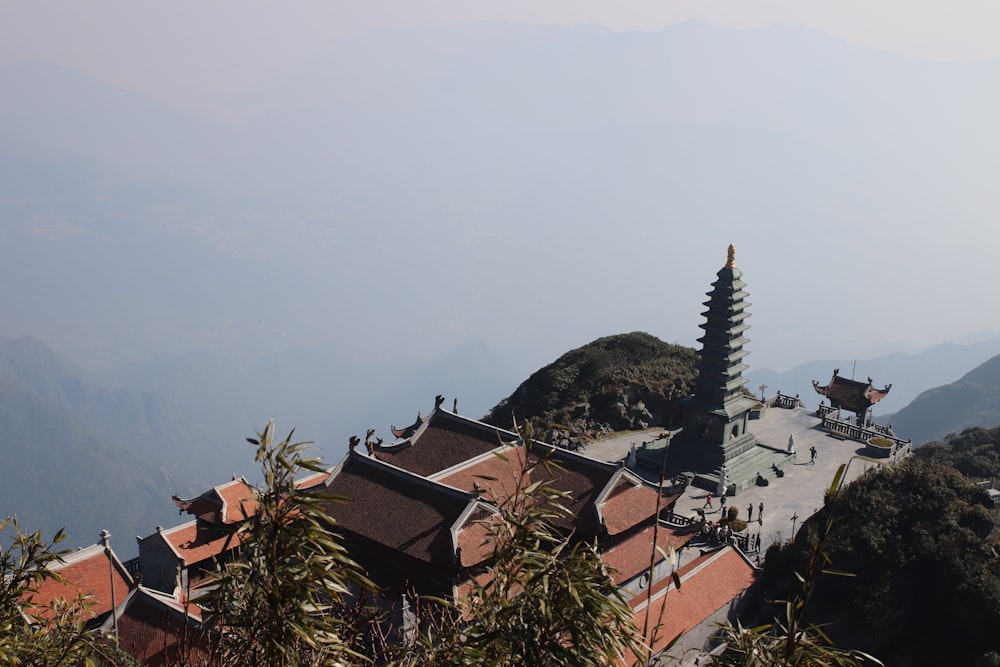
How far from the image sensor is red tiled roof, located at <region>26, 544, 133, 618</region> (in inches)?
1108

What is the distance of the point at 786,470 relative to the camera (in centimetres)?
4388

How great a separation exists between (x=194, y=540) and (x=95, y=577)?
349 cm

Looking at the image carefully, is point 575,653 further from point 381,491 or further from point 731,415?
point 731,415

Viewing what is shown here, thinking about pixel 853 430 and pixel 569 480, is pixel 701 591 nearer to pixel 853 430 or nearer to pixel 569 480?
pixel 569 480

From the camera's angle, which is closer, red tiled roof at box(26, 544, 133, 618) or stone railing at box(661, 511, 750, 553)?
red tiled roof at box(26, 544, 133, 618)

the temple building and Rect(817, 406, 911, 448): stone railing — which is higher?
the temple building

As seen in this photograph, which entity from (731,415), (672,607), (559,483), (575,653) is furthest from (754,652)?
(731,415)

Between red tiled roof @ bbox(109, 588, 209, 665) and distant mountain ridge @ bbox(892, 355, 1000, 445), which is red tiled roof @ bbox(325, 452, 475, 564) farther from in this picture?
distant mountain ridge @ bbox(892, 355, 1000, 445)

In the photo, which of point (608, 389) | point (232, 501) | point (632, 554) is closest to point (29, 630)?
point (232, 501)

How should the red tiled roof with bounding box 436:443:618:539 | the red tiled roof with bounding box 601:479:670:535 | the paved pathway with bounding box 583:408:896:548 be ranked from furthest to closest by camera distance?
the paved pathway with bounding box 583:408:896:548
the red tiled roof with bounding box 601:479:670:535
the red tiled roof with bounding box 436:443:618:539

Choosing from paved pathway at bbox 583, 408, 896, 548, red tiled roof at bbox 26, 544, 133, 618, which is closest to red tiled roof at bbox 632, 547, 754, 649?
paved pathway at bbox 583, 408, 896, 548

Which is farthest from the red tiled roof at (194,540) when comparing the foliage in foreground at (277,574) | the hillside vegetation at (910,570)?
the foliage in foreground at (277,574)

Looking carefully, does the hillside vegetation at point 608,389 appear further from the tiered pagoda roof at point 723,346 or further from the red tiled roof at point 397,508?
the red tiled roof at point 397,508

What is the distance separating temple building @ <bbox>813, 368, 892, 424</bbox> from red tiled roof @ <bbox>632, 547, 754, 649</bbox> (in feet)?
78.3
